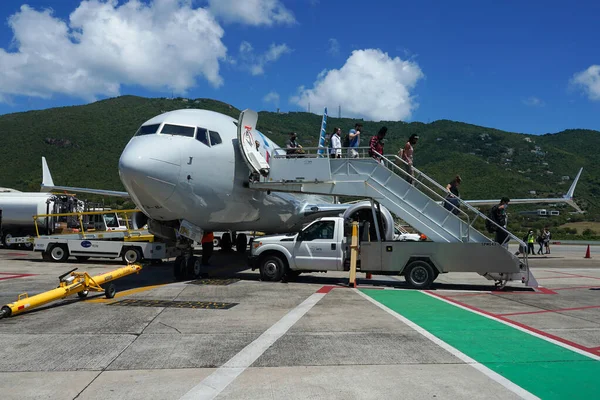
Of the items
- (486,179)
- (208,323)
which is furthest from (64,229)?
(486,179)

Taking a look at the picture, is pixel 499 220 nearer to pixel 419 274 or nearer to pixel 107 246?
pixel 419 274

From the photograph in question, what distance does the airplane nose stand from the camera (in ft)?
35.3

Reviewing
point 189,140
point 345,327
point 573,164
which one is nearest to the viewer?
point 345,327

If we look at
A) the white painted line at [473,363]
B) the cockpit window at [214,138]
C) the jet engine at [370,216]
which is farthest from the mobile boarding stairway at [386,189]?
the white painted line at [473,363]

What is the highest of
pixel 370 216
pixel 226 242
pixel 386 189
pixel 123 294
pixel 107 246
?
pixel 386 189

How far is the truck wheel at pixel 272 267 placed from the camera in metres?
13.5

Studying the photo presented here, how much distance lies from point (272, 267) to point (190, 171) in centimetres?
380

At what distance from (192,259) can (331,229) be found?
423 cm

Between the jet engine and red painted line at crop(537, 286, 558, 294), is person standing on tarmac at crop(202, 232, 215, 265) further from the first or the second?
red painted line at crop(537, 286, 558, 294)

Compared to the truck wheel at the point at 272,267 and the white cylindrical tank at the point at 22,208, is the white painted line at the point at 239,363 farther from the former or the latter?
the white cylindrical tank at the point at 22,208

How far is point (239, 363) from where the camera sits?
18.5 ft

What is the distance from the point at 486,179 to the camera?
78000mm

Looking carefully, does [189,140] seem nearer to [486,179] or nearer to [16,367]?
[16,367]

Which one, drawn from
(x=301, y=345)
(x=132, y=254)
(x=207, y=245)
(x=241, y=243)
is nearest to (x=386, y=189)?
(x=207, y=245)
